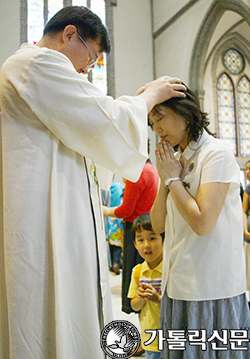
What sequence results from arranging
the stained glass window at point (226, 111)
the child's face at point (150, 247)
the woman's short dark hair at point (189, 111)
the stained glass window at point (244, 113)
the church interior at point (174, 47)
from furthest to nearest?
the stained glass window at point (244, 113) < the stained glass window at point (226, 111) < the church interior at point (174, 47) < the child's face at point (150, 247) < the woman's short dark hair at point (189, 111)

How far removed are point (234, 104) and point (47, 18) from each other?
685 cm

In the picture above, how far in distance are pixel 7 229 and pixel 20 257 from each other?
0.10 metres

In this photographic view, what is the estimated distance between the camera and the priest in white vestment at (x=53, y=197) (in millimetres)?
1050

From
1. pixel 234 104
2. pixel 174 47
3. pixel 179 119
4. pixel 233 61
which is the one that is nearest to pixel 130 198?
pixel 179 119

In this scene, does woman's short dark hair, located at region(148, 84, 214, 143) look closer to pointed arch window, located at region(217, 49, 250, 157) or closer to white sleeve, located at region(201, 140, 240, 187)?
white sleeve, located at region(201, 140, 240, 187)

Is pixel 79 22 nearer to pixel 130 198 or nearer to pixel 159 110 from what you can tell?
pixel 159 110

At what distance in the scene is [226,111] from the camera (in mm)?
11695

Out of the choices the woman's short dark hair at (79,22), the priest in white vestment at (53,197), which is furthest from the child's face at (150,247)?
the woman's short dark hair at (79,22)

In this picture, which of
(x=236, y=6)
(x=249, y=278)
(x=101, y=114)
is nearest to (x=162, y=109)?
(x=101, y=114)

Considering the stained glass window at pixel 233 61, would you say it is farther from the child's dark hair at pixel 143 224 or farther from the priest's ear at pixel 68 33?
the priest's ear at pixel 68 33

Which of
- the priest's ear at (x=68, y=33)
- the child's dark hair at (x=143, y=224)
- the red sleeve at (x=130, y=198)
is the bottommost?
the child's dark hair at (x=143, y=224)

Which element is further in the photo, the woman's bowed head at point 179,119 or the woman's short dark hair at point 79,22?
the woman's bowed head at point 179,119

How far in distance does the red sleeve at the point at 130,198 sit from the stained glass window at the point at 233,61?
1049 cm

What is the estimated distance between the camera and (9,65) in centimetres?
115
